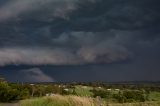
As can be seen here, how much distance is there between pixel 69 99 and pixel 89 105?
6.64ft

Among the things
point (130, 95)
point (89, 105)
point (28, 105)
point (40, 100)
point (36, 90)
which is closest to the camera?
point (89, 105)

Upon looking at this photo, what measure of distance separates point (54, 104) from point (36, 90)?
6826cm

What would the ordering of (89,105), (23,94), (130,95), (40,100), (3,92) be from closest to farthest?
(89,105) < (40,100) < (3,92) < (23,94) < (130,95)

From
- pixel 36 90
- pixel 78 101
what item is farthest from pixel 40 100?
pixel 36 90

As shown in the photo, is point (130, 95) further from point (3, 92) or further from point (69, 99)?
point (69, 99)

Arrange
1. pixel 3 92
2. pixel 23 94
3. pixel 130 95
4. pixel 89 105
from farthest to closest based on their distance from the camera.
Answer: pixel 130 95 < pixel 23 94 < pixel 3 92 < pixel 89 105

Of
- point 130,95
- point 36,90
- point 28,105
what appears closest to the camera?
point 28,105

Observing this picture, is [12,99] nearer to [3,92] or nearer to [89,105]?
[3,92]

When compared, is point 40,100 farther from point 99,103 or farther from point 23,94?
point 23,94

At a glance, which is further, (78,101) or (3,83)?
(3,83)

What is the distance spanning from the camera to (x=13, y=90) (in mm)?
74812

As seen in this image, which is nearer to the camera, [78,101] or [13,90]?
[78,101]

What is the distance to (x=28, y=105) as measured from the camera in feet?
118

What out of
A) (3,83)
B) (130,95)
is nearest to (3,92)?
(3,83)
